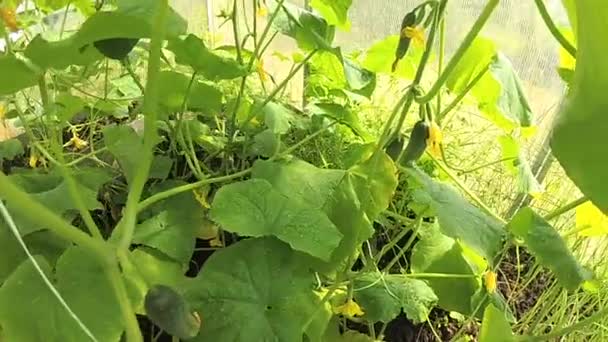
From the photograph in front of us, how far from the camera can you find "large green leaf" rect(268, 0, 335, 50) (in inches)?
28.1

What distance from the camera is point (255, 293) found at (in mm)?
590

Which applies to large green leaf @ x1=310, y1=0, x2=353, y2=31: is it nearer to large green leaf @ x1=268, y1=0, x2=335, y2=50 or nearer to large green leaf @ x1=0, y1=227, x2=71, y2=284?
large green leaf @ x1=268, y1=0, x2=335, y2=50

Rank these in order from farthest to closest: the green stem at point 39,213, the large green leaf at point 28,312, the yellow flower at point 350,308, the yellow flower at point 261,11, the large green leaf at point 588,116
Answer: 1. the yellow flower at point 261,11
2. the yellow flower at point 350,308
3. the large green leaf at point 28,312
4. the green stem at point 39,213
5. the large green leaf at point 588,116

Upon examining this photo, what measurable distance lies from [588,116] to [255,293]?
0.98 feet

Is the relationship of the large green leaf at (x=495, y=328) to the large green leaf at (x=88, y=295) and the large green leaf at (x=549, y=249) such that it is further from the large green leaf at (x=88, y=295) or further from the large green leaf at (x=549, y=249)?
the large green leaf at (x=88, y=295)

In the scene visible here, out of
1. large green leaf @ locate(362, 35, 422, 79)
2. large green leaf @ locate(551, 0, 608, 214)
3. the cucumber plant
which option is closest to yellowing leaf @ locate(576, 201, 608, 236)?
the cucumber plant

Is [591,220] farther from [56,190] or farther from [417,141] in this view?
[56,190]

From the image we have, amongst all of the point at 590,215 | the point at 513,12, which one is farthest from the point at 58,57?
the point at 513,12

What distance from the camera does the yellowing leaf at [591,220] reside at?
2.42ft

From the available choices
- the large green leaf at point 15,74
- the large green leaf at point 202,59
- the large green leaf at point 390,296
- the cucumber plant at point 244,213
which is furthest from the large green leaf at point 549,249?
the large green leaf at point 15,74

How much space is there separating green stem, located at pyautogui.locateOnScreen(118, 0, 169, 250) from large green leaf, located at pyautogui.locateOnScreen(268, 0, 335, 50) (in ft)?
0.72

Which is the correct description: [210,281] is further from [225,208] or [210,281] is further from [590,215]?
[590,215]

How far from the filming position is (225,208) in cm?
61

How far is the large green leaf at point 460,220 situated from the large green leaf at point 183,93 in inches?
6.4
